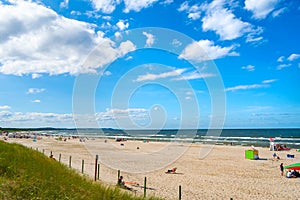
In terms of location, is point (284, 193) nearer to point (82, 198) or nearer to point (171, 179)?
point (171, 179)

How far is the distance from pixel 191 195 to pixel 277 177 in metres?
8.87

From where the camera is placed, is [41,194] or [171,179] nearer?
[41,194]

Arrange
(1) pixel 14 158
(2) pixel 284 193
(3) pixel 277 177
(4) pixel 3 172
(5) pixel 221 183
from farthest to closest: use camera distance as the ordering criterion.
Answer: (3) pixel 277 177, (5) pixel 221 183, (2) pixel 284 193, (1) pixel 14 158, (4) pixel 3 172

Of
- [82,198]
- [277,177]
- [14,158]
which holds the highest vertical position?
[14,158]

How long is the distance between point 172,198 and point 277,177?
10183 millimetres

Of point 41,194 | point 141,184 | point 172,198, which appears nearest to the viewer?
point 41,194

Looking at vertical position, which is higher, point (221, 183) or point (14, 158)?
point (14, 158)

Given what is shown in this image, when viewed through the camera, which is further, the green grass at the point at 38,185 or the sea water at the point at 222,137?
the sea water at the point at 222,137

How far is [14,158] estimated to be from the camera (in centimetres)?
743

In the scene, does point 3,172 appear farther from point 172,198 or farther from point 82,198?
point 172,198

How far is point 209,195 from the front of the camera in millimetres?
13375

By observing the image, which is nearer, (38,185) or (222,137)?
(38,185)

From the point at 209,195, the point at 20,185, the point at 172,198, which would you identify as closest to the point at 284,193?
the point at 209,195

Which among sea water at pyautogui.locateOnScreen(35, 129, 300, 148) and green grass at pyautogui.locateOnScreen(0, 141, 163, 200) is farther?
sea water at pyautogui.locateOnScreen(35, 129, 300, 148)
